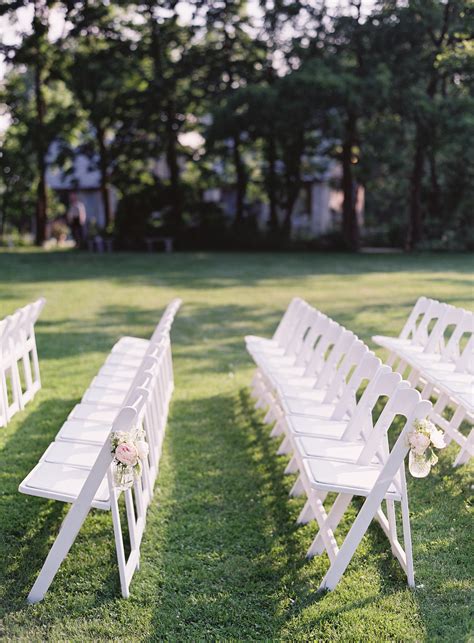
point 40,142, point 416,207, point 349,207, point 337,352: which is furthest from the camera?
point 40,142

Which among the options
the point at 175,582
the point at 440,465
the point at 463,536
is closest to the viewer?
the point at 175,582

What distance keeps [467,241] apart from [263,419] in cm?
2391

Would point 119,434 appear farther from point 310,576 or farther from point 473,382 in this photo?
point 473,382

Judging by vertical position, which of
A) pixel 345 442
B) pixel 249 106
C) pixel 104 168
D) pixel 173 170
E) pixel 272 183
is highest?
pixel 249 106

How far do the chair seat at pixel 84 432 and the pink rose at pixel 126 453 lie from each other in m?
1.17

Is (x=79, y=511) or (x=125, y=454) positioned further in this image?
(x=79, y=511)

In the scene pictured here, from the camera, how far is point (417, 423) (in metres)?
3.74

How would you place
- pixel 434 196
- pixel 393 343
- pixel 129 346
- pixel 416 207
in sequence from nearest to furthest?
pixel 393 343, pixel 129 346, pixel 416 207, pixel 434 196

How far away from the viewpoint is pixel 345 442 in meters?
4.59

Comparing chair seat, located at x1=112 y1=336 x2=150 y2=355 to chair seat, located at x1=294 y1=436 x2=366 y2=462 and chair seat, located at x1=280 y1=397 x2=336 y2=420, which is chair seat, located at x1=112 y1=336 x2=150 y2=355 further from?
chair seat, located at x1=294 y1=436 x2=366 y2=462

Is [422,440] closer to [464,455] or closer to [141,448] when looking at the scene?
[141,448]

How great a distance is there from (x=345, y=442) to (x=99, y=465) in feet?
5.43

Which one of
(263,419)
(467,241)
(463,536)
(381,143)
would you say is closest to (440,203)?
(467,241)

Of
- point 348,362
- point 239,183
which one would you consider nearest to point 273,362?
point 348,362
